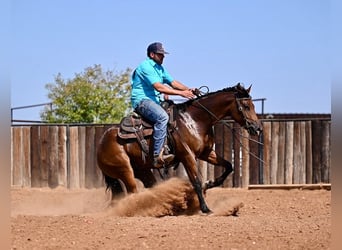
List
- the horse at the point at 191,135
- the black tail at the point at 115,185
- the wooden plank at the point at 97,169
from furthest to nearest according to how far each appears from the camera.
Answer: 1. the wooden plank at the point at 97,169
2. the black tail at the point at 115,185
3. the horse at the point at 191,135

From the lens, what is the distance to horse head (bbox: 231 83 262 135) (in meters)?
10.2

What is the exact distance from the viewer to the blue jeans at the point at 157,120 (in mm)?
9992

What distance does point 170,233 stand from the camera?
7.10 m

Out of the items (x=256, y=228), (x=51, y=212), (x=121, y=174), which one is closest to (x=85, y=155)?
(x=51, y=212)

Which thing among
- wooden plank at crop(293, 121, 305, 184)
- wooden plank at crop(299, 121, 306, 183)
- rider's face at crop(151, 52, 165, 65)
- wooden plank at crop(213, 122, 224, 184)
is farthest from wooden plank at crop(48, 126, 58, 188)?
rider's face at crop(151, 52, 165, 65)

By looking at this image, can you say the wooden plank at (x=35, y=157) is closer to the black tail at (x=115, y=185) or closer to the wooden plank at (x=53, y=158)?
the wooden plank at (x=53, y=158)

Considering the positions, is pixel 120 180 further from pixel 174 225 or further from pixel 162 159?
pixel 174 225

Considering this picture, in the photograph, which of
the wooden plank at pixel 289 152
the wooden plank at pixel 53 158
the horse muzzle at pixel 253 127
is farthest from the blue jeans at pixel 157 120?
the wooden plank at pixel 53 158

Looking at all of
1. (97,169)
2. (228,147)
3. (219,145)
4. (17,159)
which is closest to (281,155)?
(228,147)

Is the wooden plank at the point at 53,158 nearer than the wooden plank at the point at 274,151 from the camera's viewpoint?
No

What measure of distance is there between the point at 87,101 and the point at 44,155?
7146 mm

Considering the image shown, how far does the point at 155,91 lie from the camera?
10531 mm

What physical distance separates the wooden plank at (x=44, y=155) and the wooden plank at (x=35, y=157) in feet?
0.28

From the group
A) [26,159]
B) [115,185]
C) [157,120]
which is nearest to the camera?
[157,120]
